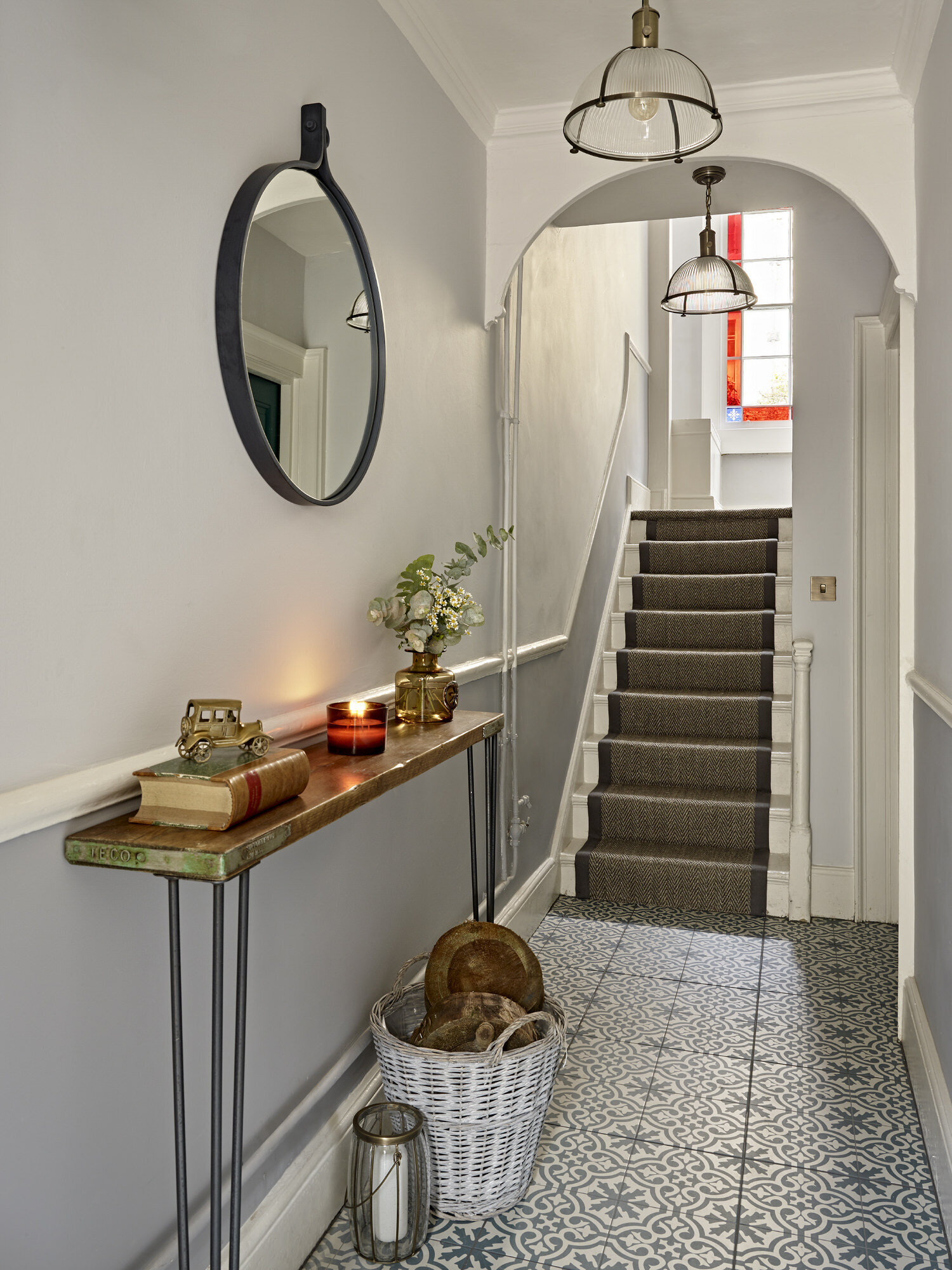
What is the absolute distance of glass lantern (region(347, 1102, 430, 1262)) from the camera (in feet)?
5.26

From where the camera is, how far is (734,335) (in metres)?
7.60

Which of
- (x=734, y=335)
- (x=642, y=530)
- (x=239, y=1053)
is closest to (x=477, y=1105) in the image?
(x=239, y=1053)

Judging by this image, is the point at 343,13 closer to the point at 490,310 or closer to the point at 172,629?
the point at 490,310

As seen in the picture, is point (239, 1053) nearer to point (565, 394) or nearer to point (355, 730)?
point (355, 730)

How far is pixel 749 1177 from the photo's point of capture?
1.91m

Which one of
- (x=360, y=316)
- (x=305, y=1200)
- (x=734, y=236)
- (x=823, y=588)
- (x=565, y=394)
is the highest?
(x=734, y=236)

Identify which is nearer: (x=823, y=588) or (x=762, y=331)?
(x=823, y=588)

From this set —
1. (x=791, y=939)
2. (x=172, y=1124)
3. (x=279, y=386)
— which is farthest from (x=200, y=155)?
(x=791, y=939)

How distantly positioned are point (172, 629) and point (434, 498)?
3.63 feet

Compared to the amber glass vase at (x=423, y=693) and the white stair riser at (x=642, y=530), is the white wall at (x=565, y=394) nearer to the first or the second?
the white stair riser at (x=642, y=530)

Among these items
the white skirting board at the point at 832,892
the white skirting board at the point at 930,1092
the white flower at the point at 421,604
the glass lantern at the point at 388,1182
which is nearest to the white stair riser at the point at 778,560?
the white skirting board at the point at 832,892

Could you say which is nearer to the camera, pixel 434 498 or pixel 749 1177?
pixel 749 1177

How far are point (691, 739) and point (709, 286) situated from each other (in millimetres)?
1802

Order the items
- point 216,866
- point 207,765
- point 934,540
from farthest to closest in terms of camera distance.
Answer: point 934,540 → point 207,765 → point 216,866
